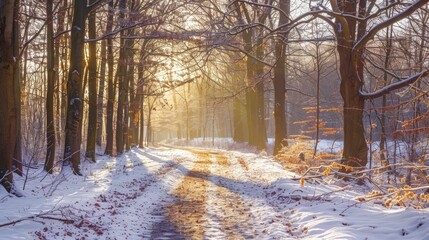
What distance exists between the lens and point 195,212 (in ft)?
32.6

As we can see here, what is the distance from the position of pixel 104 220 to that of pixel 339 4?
1021 centimetres

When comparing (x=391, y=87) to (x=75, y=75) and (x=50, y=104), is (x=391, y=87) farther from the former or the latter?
(x=50, y=104)

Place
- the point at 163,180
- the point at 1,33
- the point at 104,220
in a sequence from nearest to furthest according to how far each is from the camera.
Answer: the point at 104,220 < the point at 1,33 < the point at 163,180

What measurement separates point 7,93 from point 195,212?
514 cm

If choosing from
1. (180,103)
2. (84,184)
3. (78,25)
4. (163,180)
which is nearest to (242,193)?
(163,180)

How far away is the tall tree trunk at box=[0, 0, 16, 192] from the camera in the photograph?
31.0 ft

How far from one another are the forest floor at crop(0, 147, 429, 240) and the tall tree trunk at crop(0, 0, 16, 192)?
0.81m

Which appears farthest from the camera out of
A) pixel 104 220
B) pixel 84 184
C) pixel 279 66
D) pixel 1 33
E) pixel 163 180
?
pixel 279 66

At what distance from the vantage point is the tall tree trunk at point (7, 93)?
9.46 metres

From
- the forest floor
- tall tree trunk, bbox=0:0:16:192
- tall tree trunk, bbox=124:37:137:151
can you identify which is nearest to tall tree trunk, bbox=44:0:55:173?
the forest floor

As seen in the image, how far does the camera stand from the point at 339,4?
1394cm

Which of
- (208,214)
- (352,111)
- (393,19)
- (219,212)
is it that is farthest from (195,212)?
(393,19)

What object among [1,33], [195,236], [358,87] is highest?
[1,33]

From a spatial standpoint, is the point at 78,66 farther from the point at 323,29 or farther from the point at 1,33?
the point at 323,29
